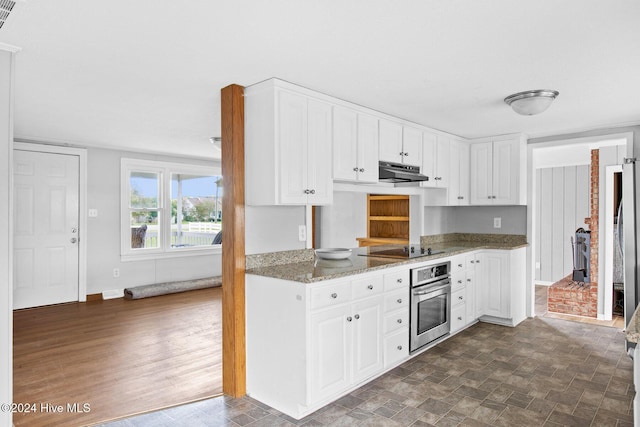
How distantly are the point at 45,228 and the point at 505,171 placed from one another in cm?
586

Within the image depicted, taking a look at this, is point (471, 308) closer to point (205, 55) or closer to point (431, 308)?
point (431, 308)

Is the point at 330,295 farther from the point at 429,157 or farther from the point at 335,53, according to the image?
the point at 429,157

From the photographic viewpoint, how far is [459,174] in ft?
16.1

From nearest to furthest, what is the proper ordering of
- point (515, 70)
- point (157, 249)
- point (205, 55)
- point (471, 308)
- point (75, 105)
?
point (205, 55)
point (515, 70)
point (75, 105)
point (471, 308)
point (157, 249)

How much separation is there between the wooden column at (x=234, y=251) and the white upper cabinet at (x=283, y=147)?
7 centimetres

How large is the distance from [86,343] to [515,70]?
14.2ft

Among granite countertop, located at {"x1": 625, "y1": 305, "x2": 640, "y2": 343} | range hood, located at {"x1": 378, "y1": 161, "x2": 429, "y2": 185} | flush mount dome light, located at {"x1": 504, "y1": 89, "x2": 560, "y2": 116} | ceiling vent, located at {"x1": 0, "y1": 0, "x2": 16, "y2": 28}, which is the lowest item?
granite countertop, located at {"x1": 625, "y1": 305, "x2": 640, "y2": 343}

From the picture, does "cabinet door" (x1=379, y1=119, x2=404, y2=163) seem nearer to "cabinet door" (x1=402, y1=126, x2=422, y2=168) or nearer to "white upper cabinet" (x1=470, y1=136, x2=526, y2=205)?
"cabinet door" (x1=402, y1=126, x2=422, y2=168)

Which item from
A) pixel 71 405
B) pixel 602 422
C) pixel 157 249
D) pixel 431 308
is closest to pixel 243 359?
pixel 71 405

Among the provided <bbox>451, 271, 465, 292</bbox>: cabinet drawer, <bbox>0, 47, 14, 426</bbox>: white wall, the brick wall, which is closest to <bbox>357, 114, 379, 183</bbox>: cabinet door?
<bbox>451, 271, 465, 292</bbox>: cabinet drawer

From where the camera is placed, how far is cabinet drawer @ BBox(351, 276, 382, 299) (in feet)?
9.28

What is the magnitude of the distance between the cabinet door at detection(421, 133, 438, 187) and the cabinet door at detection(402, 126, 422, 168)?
0.09m

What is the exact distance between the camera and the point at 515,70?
2.61 m

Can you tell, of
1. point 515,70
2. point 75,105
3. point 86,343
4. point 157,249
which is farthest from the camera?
point 157,249
